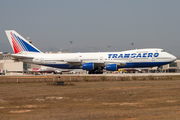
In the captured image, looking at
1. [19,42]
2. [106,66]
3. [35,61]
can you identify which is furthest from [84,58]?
[19,42]

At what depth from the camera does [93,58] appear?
165 ft

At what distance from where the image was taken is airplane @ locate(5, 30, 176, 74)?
47656mm

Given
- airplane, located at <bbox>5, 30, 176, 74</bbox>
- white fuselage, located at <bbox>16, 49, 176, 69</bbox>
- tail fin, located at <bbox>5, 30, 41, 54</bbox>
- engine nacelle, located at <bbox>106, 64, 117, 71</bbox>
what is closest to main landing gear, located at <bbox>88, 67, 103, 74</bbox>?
airplane, located at <bbox>5, 30, 176, 74</bbox>

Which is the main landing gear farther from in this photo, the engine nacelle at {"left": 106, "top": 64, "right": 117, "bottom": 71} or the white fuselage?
the engine nacelle at {"left": 106, "top": 64, "right": 117, "bottom": 71}

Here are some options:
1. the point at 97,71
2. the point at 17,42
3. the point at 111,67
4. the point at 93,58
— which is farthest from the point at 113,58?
the point at 17,42

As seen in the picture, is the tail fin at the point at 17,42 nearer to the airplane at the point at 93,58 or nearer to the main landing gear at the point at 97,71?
the airplane at the point at 93,58

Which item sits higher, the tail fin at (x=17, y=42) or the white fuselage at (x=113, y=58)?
the tail fin at (x=17, y=42)

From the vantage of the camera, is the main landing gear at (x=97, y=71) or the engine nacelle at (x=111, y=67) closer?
the engine nacelle at (x=111, y=67)

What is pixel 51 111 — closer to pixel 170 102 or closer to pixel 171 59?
pixel 170 102

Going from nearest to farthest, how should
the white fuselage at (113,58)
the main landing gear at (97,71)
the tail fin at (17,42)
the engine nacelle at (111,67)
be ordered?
the engine nacelle at (111,67), the white fuselage at (113,58), the main landing gear at (97,71), the tail fin at (17,42)

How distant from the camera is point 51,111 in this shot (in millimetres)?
12672

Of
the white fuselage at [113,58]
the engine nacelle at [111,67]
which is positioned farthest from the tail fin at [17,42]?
the engine nacelle at [111,67]

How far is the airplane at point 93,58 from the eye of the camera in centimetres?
4766

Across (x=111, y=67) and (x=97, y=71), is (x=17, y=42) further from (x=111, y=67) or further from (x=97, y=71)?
(x=111, y=67)
